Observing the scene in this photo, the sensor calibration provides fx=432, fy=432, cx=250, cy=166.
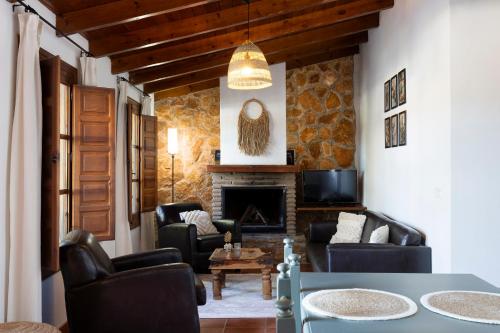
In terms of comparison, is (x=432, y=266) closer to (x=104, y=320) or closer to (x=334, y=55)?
(x=104, y=320)

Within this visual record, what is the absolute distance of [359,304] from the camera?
1370 mm

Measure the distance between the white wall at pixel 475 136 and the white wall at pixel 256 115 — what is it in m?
3.48

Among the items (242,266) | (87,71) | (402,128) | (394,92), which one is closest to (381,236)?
(402,128)

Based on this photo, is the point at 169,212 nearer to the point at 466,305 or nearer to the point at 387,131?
the point at 387,131

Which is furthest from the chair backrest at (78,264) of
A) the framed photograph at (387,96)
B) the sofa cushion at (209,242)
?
the framed photograph at (387,96)

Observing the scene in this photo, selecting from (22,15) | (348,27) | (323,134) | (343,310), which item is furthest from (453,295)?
(323,134)

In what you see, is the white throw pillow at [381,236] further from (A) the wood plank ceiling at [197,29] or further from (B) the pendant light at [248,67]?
(A) the wood plank ceiling at [197,29]

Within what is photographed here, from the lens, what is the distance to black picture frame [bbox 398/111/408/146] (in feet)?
14.3

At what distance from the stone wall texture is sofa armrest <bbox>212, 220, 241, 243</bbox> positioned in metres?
1.04

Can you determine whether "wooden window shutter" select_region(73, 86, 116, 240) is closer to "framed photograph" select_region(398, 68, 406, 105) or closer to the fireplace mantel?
the fireplace mantel

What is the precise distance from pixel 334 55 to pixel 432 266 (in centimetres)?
413

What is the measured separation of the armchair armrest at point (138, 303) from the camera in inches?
107

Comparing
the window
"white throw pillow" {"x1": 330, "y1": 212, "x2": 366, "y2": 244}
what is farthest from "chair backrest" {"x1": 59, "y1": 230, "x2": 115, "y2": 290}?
"white throw pillow" {"x1": 330, "y1": 212, "x2": 366, "y2": 244}

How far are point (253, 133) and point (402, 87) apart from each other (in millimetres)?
2543
